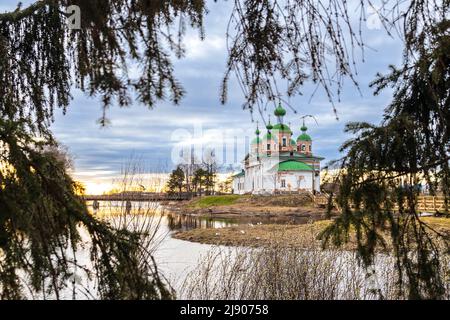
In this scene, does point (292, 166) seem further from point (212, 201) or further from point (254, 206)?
point (254, 206)

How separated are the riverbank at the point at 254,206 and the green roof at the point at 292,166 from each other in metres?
5.10

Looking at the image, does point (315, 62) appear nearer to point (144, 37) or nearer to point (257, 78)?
point (257, 78)

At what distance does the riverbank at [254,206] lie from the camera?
37.0 meters

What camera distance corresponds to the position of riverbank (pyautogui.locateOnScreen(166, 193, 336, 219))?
3700 centimetres

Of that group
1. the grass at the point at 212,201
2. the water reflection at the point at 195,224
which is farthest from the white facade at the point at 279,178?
the water reflection at the point at 195,224

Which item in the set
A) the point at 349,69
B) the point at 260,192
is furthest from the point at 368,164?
the point at 260,192

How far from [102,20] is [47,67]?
1318 mm

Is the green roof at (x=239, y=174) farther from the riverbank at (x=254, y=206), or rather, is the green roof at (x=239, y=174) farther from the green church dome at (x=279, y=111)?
the green church dome at (x=279, y=111)

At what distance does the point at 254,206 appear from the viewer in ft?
140

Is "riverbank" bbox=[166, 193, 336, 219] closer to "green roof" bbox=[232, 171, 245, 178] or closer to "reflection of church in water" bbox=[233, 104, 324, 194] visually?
"reflection of church in water" bbox=[233, 104, 324, 194]

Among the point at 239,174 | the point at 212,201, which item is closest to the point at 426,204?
the point at 212,201

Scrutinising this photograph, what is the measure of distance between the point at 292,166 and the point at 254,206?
10099mm

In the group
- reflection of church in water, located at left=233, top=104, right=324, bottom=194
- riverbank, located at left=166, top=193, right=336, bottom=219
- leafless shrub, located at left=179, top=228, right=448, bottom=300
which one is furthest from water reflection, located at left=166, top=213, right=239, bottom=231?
reflection of church in water, located at left=233, top=104, right=324, bottom=194

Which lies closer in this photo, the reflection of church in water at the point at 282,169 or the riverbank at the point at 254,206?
the riverbank at the point at 254,206
